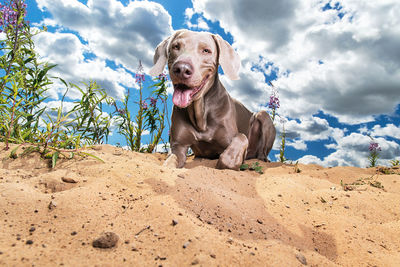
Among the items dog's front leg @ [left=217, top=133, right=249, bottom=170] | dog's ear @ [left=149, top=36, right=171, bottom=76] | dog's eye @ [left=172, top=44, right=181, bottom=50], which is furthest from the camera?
dog's ear @ [left=149, top=36, right=171, bottom=76]

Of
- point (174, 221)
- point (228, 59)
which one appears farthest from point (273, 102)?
point (174, 221)

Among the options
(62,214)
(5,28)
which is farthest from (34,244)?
(5,28)

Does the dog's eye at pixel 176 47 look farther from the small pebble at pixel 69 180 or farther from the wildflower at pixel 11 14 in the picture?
the wildflower at pixel 11 14

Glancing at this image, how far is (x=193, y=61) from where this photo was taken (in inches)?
98.8

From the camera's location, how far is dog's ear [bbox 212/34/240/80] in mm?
2938

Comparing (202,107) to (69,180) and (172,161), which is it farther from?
(69,180)

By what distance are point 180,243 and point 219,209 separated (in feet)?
1.57

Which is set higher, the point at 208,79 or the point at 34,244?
the point at 208,79

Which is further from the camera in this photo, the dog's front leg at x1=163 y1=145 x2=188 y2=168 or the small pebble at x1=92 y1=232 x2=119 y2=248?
the dog's front leg at x1=163 y1=145 x2=188 y2=168

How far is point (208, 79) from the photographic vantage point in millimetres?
2857

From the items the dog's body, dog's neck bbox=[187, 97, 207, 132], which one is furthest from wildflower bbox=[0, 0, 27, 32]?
dog's neck bbox=[187, 97, 207, 132]

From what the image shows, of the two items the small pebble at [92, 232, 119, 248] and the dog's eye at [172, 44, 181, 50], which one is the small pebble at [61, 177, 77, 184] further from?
the dog's eye at [172, 44, 181, 50]

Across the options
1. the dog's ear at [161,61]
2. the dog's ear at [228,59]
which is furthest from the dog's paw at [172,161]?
the dog's ear at [228,59]

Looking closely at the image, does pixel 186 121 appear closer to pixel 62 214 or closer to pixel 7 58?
pixel 62 214
